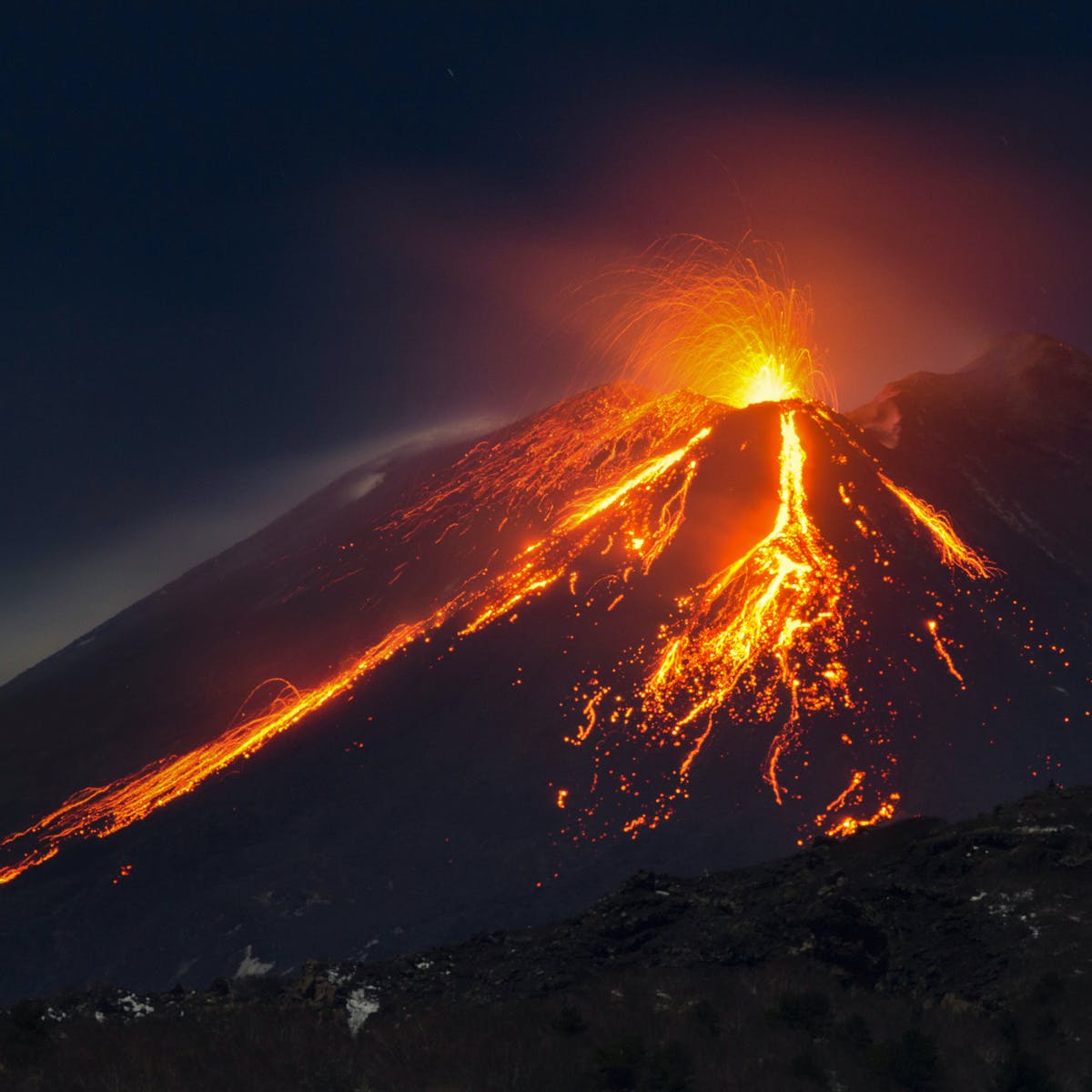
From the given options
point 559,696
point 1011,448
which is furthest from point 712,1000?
point 1011,448

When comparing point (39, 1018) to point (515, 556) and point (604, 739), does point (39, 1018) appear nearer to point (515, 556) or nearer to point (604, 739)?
point (604, 739)

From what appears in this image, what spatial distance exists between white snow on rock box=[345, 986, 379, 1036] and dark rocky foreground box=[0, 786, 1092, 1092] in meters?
0.06

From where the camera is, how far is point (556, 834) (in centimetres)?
5131

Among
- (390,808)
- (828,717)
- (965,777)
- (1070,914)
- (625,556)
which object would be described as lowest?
(965,777)

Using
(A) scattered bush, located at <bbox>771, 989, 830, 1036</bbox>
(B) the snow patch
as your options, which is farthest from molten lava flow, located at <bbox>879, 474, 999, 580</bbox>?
(B) the snow patch

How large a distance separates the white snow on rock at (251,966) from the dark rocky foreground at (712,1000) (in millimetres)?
20904

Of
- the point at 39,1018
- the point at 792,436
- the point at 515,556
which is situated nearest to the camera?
the point at 39,1018

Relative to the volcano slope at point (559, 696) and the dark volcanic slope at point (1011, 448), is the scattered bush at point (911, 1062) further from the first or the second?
the dark volcanic slope at point (1011, 448)

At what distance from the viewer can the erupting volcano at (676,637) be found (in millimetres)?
54688

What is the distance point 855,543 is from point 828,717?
62.0 ft

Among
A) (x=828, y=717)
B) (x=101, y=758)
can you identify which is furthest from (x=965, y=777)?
(x=101, y=758)

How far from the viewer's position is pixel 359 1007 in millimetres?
22422

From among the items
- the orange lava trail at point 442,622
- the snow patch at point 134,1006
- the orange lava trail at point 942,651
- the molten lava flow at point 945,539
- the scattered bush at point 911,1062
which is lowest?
the orange lava trail at point 942,651

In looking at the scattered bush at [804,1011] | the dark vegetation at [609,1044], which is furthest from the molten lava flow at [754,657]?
the scattered bush at [804,1011]
